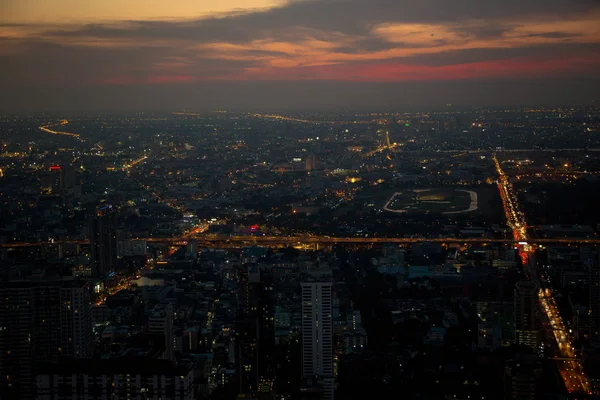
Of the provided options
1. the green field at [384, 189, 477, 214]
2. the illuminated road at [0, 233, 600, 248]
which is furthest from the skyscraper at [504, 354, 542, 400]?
the green field at [384, 189, 477, 214]

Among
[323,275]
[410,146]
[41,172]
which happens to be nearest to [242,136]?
[410,146]

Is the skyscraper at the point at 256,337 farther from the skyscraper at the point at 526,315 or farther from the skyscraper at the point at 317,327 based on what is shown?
the skyscraper at the point at 526,315

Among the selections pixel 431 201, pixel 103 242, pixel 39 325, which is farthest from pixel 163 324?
pixel 431 201

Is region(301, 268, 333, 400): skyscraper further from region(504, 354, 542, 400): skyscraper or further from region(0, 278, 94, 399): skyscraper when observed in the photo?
region(0, 278, 94, 399): skyscraper

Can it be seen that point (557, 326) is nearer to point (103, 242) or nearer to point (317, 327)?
point (317, 327)

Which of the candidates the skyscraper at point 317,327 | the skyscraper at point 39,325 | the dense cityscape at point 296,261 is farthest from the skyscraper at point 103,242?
the skyscraper at point 317,327

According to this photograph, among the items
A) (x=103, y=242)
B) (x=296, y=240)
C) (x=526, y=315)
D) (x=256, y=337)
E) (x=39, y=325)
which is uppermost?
(x=39, y=325)
